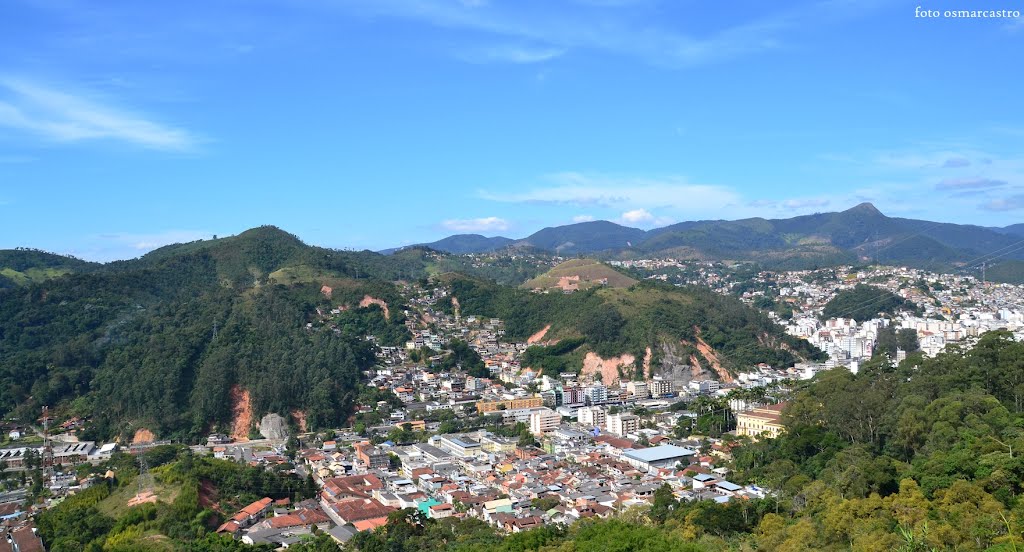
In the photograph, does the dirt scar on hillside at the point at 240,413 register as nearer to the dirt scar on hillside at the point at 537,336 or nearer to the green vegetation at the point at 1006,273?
the dirt scar on hillside at the point at 537,336

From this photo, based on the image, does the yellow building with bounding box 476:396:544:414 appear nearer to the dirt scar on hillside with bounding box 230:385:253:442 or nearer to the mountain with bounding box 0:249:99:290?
the dirt scar on hillside with bounding box 230:385:253:442

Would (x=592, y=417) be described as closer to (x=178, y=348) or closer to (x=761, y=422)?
(x=761, y=422)

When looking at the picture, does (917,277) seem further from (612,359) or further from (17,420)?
(17,420)

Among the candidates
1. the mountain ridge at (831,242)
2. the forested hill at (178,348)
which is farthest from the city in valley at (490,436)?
the mountain ridge at (831,242)

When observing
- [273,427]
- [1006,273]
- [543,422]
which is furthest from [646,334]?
[1006,273]

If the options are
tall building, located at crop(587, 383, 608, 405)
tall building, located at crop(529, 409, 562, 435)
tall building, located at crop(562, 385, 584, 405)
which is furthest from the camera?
tall building, located at crop(587, 383, 608, 405)

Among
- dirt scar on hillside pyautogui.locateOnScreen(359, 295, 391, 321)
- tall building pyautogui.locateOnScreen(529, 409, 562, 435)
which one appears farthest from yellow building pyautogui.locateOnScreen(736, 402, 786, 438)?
dirt scar on hillside pyautogui.locateOnScreen(359, 295, 391, 321)
